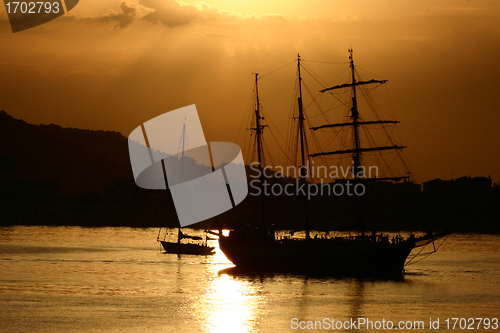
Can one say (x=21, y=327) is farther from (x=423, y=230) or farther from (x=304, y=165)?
(x=423, y=230)

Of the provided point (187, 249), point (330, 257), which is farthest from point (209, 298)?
point (187, 249)

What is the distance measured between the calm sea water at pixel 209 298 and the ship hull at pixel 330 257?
7.43 ft

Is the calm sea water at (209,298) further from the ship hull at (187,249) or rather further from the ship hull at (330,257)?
the ship hull at (187,249)

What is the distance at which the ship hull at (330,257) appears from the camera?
219ft

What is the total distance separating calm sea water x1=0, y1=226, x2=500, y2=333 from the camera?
3853cm

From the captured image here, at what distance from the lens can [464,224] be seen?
A: 19738 cm

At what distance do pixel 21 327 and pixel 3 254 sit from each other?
194ft

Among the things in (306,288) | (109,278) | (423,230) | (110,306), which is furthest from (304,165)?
(423,230)

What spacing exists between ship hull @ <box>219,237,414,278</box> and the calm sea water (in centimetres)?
227

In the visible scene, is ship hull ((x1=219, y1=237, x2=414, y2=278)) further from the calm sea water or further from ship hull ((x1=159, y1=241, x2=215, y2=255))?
ship hull ((x1=159, y1=241, x2=215, y2=255))

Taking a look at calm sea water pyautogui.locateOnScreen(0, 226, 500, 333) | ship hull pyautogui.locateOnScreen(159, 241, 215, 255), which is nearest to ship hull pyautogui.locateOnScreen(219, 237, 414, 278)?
calm sea water pyautogui.locateOnScreen(0, 226, 500, 333)

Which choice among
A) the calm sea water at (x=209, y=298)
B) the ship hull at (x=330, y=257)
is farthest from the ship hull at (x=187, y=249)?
the ship hull at (x=330, y=257)

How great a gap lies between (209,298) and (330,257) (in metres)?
21.8

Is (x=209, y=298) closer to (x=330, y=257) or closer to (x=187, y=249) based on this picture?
(x=330, y=257)
